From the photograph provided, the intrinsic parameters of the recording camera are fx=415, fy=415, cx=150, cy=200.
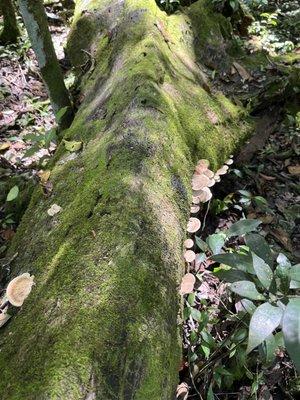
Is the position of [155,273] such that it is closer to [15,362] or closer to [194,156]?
[15,362]

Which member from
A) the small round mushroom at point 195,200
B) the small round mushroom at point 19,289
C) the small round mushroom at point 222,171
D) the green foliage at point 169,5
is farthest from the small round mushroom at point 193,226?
the green foliage at point 169,5

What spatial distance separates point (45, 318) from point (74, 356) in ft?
0.97

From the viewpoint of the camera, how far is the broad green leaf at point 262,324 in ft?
5.11

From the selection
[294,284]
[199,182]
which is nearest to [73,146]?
[199,182]

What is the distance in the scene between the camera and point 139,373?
1725 millimetres

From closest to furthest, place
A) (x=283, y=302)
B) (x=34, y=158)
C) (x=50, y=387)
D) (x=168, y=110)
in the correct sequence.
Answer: (x=50, y=387)
(x=283, y=302)
(x=168, y=110)
(x=34, y=158)

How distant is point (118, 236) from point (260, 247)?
0.71 m

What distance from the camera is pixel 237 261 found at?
→ 199 centimetres

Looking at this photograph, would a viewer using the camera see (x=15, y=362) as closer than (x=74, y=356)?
No

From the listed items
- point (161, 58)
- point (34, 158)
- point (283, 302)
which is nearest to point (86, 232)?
point (283, 302)

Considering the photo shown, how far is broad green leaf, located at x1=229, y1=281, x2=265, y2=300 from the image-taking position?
5.91 feet

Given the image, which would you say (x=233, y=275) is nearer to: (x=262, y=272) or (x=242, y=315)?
(x=262, y=272)

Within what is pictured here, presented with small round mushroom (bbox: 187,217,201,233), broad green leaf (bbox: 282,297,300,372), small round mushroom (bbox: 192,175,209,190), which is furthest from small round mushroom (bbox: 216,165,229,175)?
broad green leaf (bbox: 282,297,300,372)

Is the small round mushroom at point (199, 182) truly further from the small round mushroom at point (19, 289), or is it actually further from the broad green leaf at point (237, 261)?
the small round mushroom at point (19, 289)
